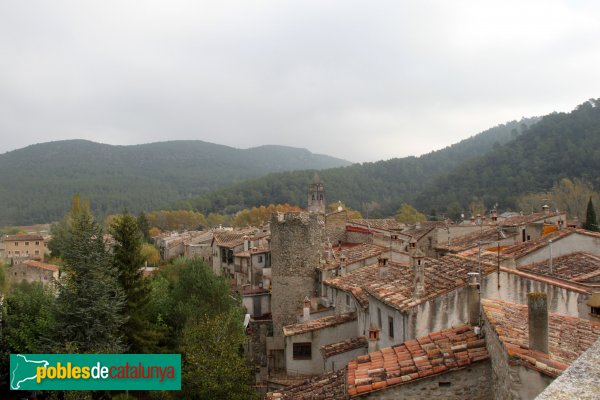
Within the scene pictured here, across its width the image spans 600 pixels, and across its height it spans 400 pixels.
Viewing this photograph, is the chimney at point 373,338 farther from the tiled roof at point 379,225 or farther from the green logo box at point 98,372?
the tiled roof at point 379,225

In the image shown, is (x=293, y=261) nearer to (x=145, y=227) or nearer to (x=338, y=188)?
(x=145, y=227)

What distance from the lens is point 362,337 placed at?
17859 millimetres

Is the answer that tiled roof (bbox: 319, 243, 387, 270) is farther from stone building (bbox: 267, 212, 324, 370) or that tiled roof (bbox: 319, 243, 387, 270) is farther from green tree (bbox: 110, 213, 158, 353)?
green tree (bbox: 110, 213, 158, 353)

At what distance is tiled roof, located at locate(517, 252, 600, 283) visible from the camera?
1541cm

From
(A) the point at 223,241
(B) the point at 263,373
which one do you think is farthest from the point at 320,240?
(A) the point at 223,241

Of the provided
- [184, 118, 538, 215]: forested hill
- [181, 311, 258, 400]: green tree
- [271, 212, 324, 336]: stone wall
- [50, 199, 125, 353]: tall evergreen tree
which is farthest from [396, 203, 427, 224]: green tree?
[50, 199, 125, 353]: tall evergreen tree

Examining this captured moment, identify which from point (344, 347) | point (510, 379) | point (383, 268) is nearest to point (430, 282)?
point (344, 347)

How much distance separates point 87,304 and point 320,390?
12408 millimetres

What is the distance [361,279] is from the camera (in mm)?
21875

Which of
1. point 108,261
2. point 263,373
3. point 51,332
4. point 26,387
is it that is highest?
point 108,261

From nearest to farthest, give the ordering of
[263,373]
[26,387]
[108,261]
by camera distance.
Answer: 1. [26,387]
2. [108,261]
3. [263,373]

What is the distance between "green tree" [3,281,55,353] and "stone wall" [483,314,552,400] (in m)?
18.5

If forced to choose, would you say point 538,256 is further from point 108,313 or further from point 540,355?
point 108,313

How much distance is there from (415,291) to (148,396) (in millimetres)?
14494
